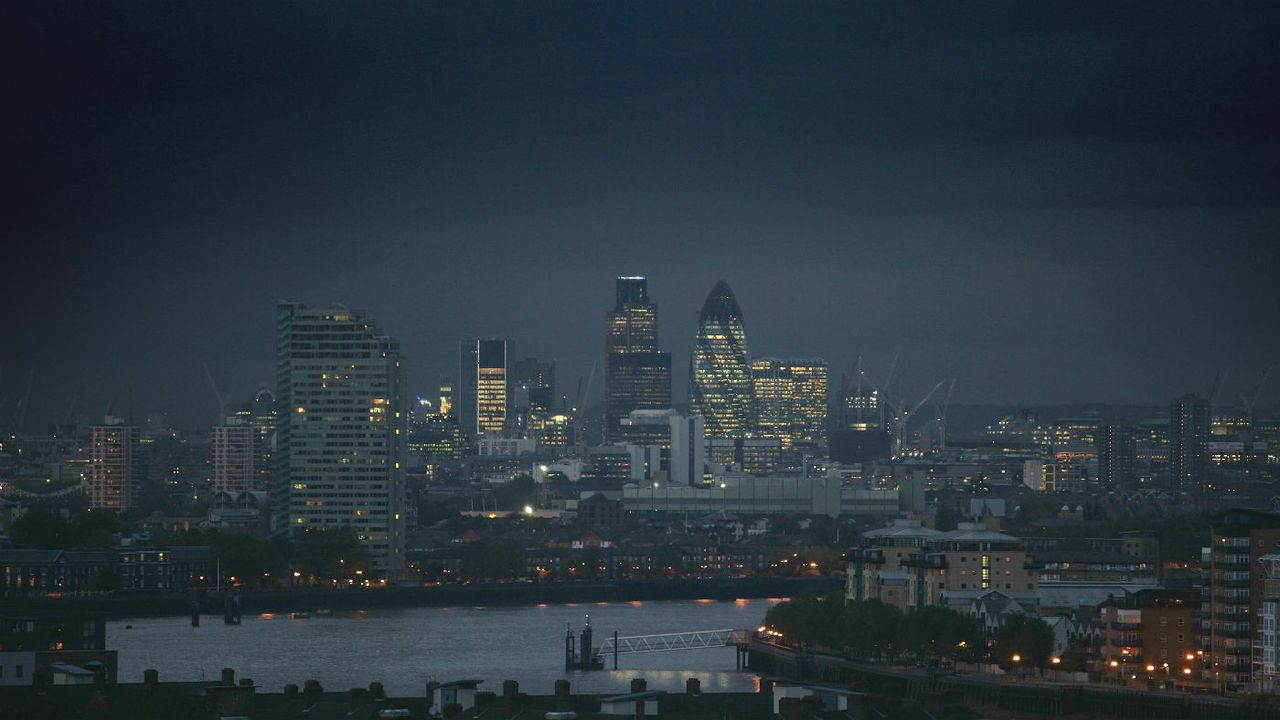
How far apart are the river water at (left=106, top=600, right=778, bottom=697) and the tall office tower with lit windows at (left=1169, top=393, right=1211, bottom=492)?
2924 inches

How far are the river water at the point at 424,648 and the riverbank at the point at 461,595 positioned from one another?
4.61ft

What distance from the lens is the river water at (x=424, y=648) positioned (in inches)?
1804

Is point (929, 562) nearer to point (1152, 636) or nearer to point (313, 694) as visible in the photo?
point (1152, 636)

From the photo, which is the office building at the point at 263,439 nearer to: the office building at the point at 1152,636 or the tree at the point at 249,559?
the tree at the point at 249,559

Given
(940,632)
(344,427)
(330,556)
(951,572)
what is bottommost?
(940,632)

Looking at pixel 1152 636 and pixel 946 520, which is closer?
pixel 1152 636

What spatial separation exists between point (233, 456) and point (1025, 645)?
95.4 meters

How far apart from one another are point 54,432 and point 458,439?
27.2 m

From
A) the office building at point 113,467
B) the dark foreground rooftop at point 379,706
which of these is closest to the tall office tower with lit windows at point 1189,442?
the office building at point 113,467

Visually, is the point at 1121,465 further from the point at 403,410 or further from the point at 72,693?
the point at 72,693

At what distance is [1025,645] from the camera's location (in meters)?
48.3

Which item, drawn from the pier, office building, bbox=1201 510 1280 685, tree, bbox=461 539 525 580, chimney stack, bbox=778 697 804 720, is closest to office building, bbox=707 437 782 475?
tree, bbox=461 539 525 580

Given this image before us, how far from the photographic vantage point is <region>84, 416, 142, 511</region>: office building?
12306 centimetres

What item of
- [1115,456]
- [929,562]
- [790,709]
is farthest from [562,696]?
[1115,456]
